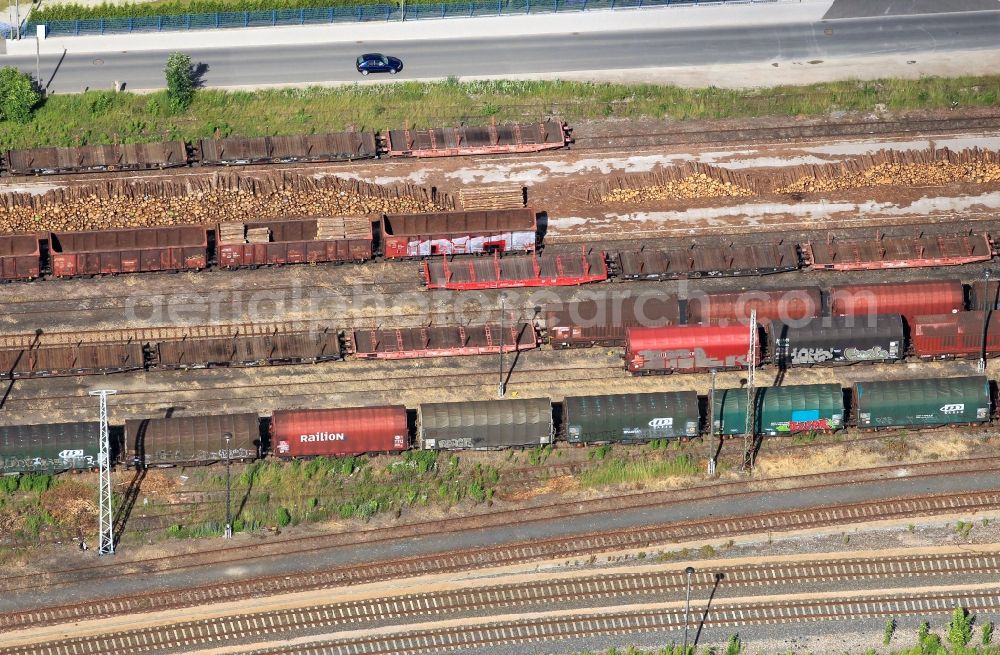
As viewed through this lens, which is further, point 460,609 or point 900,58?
point 900,58

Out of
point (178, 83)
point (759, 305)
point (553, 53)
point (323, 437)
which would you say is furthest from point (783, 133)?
point (178, 83)

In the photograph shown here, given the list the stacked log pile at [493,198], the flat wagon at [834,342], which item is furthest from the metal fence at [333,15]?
the flat wagon at [834,342]

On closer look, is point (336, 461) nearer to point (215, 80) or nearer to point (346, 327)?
point (346, 327)

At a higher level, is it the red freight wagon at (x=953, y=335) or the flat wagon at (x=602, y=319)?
the flat wagon at (x=602, y=319)

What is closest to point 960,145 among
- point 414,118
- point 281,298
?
point 414,118

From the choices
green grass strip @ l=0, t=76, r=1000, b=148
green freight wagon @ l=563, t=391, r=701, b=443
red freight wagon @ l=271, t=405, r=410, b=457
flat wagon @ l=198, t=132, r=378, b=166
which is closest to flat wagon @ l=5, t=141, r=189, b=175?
green grass strip @ l=0, t=76, r=1000, b=148

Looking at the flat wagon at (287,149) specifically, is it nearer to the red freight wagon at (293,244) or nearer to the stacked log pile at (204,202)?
the stacked log pile at (204,202)
